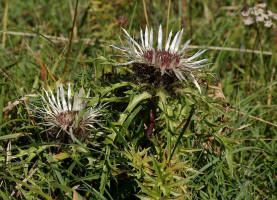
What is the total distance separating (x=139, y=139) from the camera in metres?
1.60

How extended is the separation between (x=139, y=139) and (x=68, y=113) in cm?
36

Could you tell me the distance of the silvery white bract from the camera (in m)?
1.55

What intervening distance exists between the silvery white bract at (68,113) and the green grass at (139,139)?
0.19 feet

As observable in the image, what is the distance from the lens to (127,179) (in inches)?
62.7

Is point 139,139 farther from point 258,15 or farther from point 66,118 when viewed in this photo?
point 258,15

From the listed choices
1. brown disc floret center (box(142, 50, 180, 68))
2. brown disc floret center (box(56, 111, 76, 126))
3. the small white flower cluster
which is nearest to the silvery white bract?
brown disc floret center (box(56, 111, 76, 126))

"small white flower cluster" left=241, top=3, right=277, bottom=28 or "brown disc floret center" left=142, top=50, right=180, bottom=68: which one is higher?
"small white flower cluster" left=241, top=3, right=277, bottom=28

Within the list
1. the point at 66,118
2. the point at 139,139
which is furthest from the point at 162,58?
the point at 66,118

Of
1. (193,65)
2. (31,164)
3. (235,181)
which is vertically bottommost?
(235,181)

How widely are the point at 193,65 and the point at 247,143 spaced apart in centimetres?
75

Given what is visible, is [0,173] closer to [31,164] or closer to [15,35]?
[31,164]

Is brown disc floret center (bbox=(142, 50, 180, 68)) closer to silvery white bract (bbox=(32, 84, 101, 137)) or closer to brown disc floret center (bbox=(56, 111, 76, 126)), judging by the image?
silvery white bract (bbox=(32, 84, 101, 137))

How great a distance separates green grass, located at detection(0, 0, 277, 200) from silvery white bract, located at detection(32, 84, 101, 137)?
0.19 ft

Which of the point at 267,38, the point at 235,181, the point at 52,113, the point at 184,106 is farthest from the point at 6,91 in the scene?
the point at 267,38
